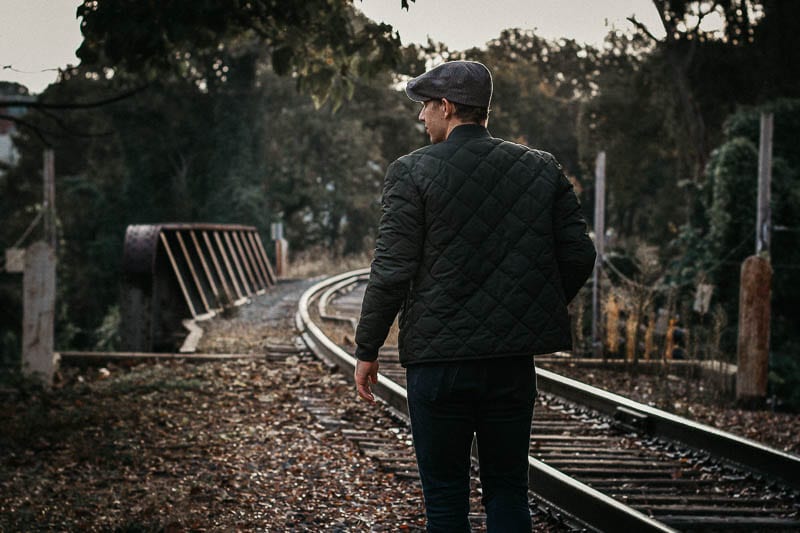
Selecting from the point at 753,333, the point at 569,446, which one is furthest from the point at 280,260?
the point at 569,446

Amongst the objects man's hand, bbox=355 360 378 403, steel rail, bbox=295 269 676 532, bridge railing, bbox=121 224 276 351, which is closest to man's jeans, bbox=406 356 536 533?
man's hand, bbox=355 360 378 403

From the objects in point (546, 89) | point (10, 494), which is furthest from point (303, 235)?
point (10, 494)

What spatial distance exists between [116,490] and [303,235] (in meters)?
32.4

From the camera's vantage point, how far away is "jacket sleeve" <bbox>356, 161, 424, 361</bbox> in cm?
279

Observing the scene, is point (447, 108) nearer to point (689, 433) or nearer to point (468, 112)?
point (468, 112)

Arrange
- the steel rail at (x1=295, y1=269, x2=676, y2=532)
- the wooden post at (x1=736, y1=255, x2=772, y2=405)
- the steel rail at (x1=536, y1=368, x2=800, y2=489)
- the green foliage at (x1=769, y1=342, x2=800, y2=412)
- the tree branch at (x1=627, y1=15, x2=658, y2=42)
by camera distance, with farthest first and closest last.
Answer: the tree branch at (x1=627, y1=15, x2=658, y2=42)
the green foliage at (x1=769, y1=342, x2=800, y2=412)
the wooden post at (x1=736, y1=255, x2=772, y2=405)
the steel rail at (x1=536, y1=368, x2=800, y2=489)
the steel rail at (x1=295, y1=269, x2=676, y2=532)

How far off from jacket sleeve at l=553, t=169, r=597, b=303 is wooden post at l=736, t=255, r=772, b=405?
20.0 feet

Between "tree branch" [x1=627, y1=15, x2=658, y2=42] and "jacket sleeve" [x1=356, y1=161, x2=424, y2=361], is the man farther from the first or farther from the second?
"tree branch" [x1=627, y1=15, x2=658, y2=42]

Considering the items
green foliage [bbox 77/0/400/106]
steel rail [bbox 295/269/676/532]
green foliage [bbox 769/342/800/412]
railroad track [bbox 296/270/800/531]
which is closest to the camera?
steel rail [bbox 295/269/676/532]

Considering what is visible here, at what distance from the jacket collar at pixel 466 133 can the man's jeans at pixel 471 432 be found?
0.69 metres

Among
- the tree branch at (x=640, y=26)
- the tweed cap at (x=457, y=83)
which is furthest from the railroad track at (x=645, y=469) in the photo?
the tree branch at (x=640, y=26)

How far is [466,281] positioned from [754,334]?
6.49 m

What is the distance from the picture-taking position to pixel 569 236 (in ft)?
9.69

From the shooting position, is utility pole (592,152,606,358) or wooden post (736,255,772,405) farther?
utility pole (592,152,606,358)
